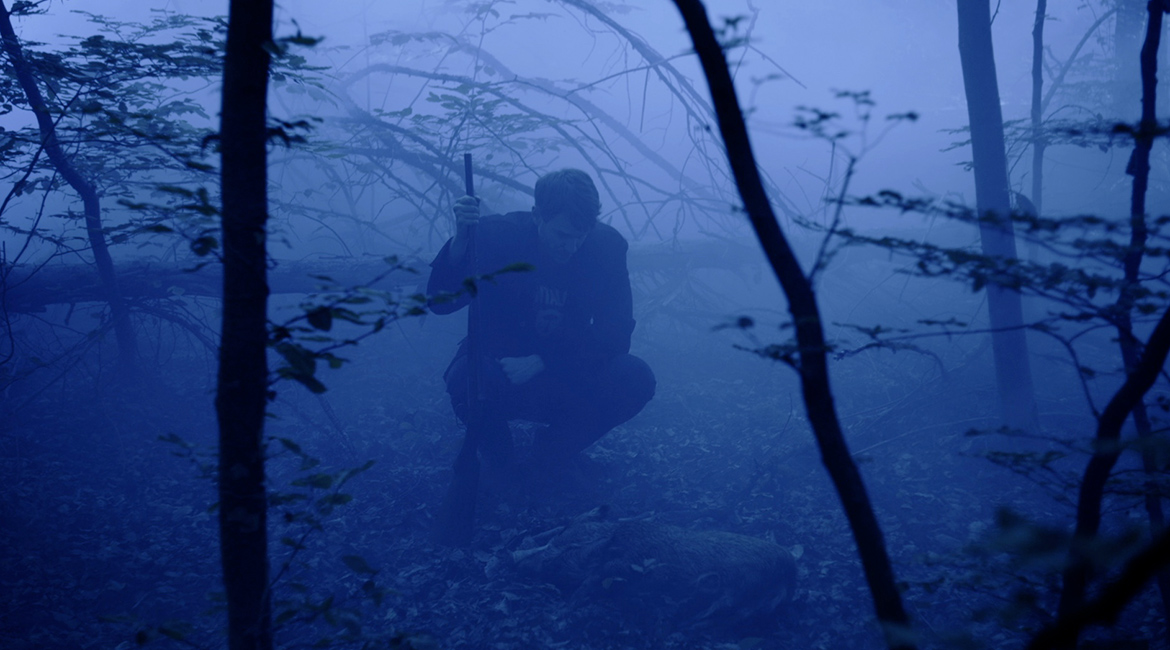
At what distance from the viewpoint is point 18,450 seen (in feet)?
12.7

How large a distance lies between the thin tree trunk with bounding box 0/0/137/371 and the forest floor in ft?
1.68

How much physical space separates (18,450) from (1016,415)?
6341 millimetres

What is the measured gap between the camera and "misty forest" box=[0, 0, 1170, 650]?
3.80 ft

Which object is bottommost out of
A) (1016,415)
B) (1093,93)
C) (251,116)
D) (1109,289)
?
(1016,415)

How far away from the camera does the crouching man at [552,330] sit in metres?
4.11

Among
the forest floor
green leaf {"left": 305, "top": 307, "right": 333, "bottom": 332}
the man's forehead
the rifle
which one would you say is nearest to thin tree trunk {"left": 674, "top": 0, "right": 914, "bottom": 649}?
green leaf {"left": 305, "top": 307, "right": 333, "bottom": 332}

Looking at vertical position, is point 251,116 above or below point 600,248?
below

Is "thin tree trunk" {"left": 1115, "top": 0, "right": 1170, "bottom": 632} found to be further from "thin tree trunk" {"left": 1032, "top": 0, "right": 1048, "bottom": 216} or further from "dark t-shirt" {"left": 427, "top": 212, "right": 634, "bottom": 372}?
"dark t-shirt" {"left": 427, "top": 212, "right": 634, "bottom": 372}

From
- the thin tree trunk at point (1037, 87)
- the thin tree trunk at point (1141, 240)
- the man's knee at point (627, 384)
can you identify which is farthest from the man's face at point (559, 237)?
the thin tree trunk at point (1037, 87)

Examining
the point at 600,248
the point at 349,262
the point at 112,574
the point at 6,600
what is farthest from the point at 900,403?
the point at 6,600

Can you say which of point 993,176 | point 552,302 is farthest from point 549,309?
point 993,176

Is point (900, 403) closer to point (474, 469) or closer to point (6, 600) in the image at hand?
point (474, 469)

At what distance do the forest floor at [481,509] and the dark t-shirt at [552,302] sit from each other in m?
0.86

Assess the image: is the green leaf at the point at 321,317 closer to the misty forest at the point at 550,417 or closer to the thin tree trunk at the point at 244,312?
the misty forest at the point at 550,417
